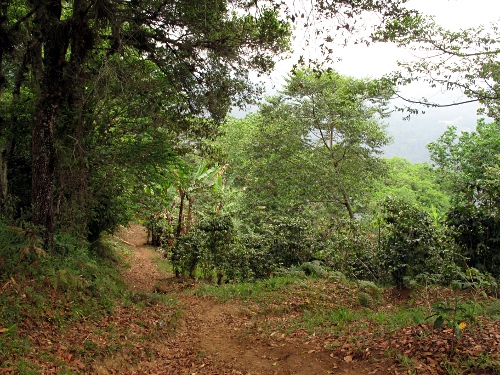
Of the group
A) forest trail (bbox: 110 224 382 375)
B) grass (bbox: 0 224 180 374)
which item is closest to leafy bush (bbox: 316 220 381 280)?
forest trail (bbox: 110 224 382 375)

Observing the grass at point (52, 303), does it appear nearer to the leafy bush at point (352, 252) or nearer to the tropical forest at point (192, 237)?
the tropical forest at point (192, 237)

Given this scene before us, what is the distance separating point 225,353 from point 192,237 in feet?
19.1

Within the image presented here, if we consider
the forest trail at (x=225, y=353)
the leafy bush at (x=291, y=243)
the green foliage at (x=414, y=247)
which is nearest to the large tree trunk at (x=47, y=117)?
the forest trail at (x=225, y=353)

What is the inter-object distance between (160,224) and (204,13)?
961 centimetres

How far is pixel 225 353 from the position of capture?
575cm

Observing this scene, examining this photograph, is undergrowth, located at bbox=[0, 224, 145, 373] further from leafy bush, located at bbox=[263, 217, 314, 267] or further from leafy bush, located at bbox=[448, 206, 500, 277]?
leafy bush, located at bbox=[448, 206, 500, 277]

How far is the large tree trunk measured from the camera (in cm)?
682

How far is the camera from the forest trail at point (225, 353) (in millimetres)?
4719

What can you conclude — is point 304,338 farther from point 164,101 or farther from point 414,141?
point 414,141

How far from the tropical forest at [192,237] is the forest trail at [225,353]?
0.12 feet

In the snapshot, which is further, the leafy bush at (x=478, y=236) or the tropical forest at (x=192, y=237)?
the leafy bush at (x=478, y=236)

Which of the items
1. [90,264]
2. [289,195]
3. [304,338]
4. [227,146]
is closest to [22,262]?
[90,264]

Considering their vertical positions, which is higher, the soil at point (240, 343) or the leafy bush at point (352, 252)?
the leafy bush at point (352, 252)

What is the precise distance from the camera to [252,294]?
8.90m
